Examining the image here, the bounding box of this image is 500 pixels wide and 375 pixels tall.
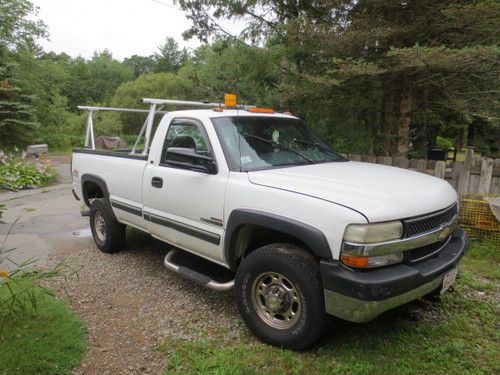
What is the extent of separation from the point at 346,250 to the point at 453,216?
1340mm

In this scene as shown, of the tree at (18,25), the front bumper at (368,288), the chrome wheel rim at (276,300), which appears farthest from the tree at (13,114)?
the front bumper at (368,288)

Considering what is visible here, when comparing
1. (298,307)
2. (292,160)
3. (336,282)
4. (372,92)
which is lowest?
(298,307)

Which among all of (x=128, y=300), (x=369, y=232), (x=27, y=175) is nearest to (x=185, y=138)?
(x=128, y=300)

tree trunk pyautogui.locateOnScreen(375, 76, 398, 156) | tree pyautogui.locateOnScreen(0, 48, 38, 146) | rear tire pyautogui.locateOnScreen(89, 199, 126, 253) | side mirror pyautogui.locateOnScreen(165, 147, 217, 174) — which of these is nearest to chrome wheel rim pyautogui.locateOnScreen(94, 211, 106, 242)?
rear tire pyautogui.locateOnScreen(89, 199, 126, 253)

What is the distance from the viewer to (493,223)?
5492 mm

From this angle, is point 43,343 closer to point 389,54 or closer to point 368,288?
point 368,288

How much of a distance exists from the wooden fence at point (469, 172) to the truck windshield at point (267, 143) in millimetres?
2479

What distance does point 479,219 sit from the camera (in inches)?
221

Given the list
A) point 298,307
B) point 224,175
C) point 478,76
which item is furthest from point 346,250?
point 478,76

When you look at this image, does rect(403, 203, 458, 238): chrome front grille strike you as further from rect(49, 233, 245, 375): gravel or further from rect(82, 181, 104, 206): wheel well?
rect(82, 181, 104, 206): wheel well

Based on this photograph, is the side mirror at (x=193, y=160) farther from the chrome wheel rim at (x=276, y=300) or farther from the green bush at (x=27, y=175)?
the green bush at (x=27, y=175)

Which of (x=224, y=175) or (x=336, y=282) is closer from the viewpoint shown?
(x=336, y=282)

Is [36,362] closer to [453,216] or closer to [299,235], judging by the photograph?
[299,235]

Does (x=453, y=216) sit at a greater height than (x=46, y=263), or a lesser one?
greater
